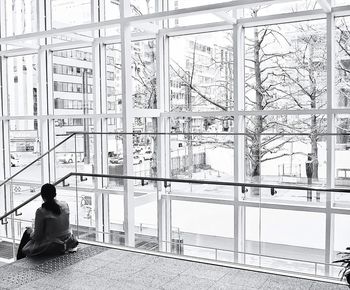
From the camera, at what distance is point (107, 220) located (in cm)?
976

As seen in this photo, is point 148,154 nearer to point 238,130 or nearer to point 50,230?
point 238,130

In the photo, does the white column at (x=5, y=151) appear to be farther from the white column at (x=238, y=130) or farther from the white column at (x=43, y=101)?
the white column at (x=238, y=130)

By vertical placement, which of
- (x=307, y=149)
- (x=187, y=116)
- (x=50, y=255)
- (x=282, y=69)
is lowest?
(x=50, y=255)

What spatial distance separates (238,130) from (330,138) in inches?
59.0

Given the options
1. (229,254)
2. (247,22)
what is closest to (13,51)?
(247,22)

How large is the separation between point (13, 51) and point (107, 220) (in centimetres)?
438

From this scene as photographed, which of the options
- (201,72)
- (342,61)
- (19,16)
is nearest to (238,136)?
(201,72)

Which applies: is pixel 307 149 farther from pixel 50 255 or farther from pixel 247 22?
pixel 50 255

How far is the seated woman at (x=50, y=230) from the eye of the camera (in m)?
4.98

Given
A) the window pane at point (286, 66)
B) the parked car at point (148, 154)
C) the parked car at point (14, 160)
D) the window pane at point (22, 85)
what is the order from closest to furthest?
1. the window pane at point (286, 66)
2. the parked car at point (148, 154)
3. the window pane at point (22, 85)
4. the parked car at point (14, 160)

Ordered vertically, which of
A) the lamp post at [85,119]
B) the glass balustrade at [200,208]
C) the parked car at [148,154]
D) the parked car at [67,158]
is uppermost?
the lamp post at [85,119]

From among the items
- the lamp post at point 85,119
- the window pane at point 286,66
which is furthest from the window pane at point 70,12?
the window pane at point 286,66

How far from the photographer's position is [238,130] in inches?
319

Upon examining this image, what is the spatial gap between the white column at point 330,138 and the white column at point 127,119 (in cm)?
302
